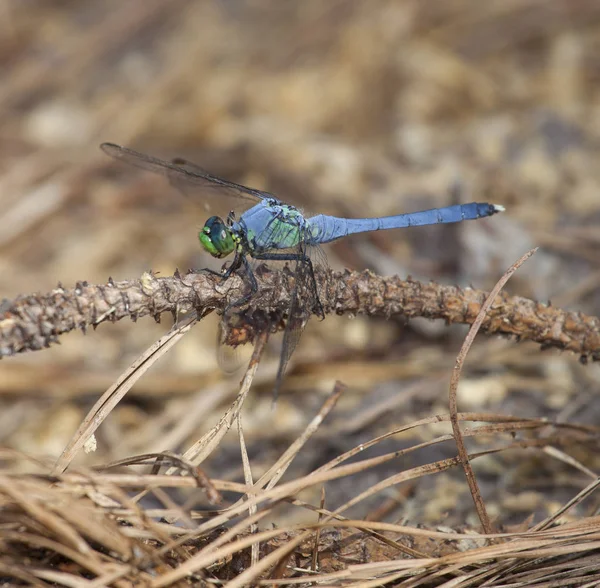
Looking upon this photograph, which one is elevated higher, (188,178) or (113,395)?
(188,178)

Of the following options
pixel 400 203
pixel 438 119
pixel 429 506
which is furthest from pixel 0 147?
pixel 429 506

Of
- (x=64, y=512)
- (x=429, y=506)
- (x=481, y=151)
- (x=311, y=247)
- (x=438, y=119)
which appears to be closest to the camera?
(x=64, y=512)

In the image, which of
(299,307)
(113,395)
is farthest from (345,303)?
(113,395)

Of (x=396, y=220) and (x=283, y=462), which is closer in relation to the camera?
(x=283, y=462)

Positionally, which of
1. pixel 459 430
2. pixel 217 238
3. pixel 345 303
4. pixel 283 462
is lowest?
pixel 283 462

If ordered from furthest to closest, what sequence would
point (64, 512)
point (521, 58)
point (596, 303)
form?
point (521, 58), point (596, 303), point (64, 512)

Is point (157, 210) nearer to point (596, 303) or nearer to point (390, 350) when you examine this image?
point (390, 350)

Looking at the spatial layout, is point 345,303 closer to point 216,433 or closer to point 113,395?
point 216,433
